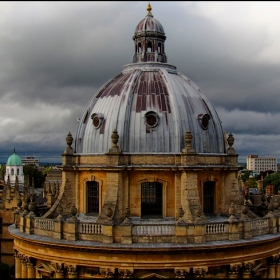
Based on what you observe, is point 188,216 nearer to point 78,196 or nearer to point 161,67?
point 78,196

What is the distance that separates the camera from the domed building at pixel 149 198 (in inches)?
1027

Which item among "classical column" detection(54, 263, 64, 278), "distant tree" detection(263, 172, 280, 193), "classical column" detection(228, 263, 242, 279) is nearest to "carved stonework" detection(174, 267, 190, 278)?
"classical column" detection(228, 263, 242, 279)

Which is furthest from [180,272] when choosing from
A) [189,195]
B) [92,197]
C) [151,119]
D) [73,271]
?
[151,119]

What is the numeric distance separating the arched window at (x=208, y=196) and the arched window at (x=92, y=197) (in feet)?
23.7

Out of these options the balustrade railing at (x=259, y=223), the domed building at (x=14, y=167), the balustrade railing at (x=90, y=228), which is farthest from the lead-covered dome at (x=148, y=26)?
the domed building at (x=14, y=167)

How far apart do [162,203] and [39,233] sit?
7986 millimetres

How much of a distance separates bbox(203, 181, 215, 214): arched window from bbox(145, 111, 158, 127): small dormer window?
210 inches

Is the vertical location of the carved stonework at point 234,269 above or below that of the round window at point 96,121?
below

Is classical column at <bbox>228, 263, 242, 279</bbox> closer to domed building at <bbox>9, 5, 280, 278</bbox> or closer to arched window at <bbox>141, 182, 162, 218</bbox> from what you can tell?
domed building at <bbox>9, 5, 280, 278</bbox>

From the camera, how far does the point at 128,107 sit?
31125 mm

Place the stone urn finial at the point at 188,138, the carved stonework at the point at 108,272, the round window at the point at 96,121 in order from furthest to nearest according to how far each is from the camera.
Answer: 1. the round window at the point at 96,121
2. the stone urn finial at the point at 188,138
3. the carved stonework at the point at 108,272

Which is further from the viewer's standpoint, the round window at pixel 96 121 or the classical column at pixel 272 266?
the round window at pixel 96 121

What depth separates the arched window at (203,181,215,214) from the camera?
3097 centimetres

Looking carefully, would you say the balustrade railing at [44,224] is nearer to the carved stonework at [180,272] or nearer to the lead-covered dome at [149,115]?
the lead-covered dome at [149,115]
